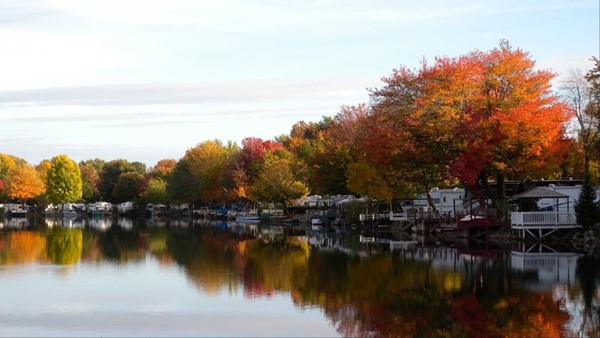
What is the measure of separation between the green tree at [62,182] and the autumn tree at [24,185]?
6.51 metres

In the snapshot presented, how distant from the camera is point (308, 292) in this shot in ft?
98.9

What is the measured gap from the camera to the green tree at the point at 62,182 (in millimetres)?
148125

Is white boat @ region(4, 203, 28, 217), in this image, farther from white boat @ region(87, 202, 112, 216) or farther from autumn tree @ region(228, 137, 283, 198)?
autumn tree @ region(228, 137, 283, 198)

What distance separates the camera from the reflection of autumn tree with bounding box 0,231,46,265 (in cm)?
4572

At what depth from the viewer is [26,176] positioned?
155 m

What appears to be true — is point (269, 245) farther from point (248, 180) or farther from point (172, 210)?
point (172, 210)

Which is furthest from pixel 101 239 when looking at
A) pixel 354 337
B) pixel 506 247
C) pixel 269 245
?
pixel 354 337

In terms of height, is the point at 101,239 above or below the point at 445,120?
below

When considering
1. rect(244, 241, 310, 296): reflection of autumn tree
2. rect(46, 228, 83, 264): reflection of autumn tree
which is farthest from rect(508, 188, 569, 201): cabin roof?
rect(46, 228, 83, 264): reflection of autumn tree

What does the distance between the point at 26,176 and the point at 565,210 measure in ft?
406

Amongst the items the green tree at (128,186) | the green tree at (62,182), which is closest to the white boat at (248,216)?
the green tree at (62,182)

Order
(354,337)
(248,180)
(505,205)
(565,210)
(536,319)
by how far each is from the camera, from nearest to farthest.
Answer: (354,337), (536,319), (565,210), (505,205), (248,180)

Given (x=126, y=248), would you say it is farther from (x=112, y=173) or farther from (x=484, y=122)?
(x=112, y=173)

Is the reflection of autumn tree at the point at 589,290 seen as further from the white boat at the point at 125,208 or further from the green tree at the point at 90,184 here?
the green tree at the point at 90,184
